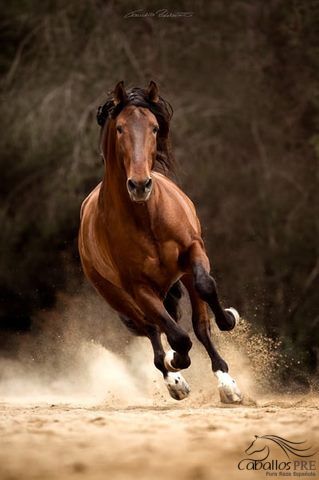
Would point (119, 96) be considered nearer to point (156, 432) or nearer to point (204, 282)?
point (204, 282)

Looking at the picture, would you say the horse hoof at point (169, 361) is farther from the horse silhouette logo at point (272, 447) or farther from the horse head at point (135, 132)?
the horse silhouette logo at point (272, 447)

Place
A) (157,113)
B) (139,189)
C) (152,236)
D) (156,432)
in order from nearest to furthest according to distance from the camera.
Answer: (156,432) < (139,189) < (152,236) < (157,113)

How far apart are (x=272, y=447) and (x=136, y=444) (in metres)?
0.62

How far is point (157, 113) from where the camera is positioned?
675 cm

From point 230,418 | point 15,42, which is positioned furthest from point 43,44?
point 230,418

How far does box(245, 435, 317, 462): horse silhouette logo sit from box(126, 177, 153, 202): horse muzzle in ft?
6.08

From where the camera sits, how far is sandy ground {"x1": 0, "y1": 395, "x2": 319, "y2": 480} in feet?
13.8

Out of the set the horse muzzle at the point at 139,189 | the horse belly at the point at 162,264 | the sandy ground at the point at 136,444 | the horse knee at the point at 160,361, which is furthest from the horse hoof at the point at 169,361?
the horse muzzle at the point at 139,189

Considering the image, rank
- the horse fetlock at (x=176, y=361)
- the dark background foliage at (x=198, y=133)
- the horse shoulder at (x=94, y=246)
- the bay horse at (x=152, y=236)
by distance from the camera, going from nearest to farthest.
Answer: the bay horse at (x=152, y=236) < the horse fetlock at (x=176, y=361) < the horse shoulder at (x=94, y=246) < the dark background foliage at (x=198, y=133)

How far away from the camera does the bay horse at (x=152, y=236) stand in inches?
254

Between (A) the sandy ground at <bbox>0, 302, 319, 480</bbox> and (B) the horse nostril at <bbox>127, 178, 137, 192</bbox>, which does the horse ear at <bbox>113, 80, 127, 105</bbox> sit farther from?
(A) the sandy ground at <bbox>0, 302, 319, 480</bbox>
